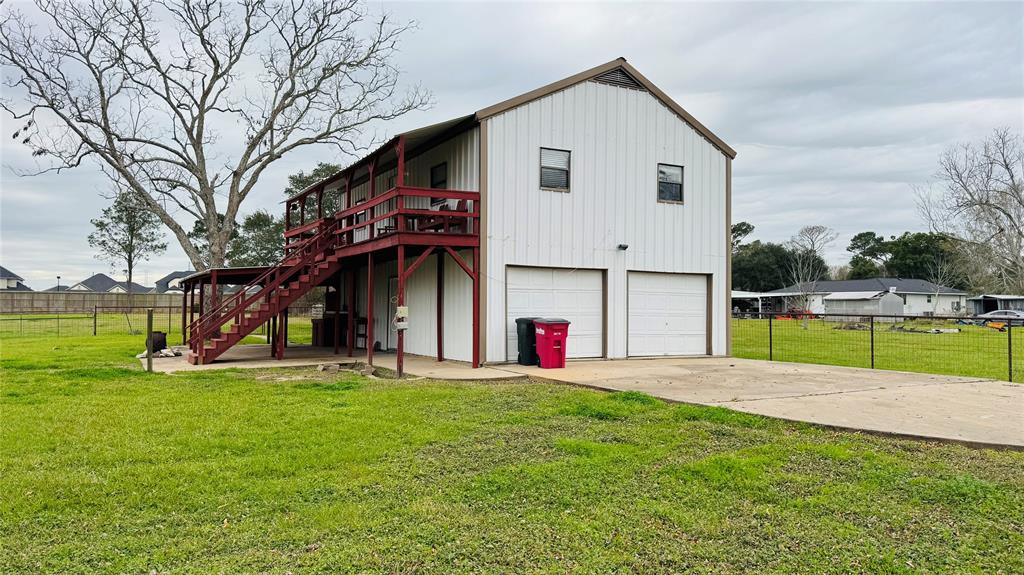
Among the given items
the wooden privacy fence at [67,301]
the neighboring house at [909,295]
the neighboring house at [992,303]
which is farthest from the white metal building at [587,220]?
the neighboring house at [992,303]

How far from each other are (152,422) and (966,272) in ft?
212

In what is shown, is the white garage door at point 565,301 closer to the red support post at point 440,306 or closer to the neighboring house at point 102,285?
the red support post at point 440,306

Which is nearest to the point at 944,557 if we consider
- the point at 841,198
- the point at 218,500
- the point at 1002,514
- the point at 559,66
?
the point at 1002,514

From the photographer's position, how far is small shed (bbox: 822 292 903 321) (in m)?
51.8

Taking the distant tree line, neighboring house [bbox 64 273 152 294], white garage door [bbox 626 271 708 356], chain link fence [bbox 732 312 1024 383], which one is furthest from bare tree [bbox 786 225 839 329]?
neighboring house [bbox 64 273 152 294]

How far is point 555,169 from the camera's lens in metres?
14.1

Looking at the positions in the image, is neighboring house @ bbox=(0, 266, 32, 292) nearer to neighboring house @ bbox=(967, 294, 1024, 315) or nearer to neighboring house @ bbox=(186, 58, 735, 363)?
neighboring house @ bbox=(186, 58, 735, 363)

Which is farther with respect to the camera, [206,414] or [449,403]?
[449,403]

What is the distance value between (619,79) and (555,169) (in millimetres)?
2732

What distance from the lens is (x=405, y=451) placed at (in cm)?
570

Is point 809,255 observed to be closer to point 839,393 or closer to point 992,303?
point 992,303

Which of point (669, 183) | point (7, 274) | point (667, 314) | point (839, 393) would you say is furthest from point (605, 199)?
point (7, 274)

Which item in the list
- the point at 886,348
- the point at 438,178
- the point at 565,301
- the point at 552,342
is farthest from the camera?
the point at 886,348

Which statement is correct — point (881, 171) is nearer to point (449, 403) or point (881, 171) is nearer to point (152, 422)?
point (449, 403)
